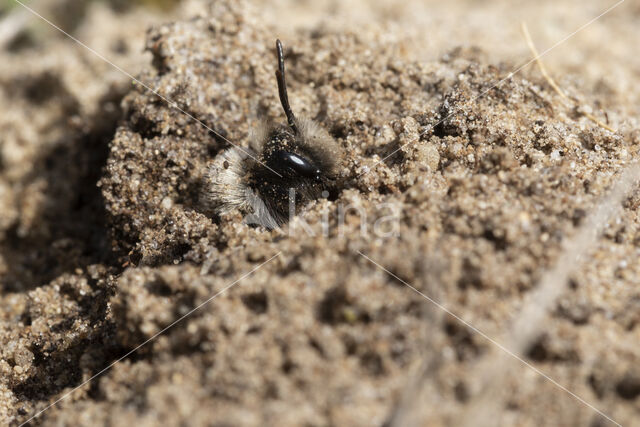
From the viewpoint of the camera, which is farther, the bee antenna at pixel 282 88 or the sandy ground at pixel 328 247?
the bee antenna at pixel 282 88

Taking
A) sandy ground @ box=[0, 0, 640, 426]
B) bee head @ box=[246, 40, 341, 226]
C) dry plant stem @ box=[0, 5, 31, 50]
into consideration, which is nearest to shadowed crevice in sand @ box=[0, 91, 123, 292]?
sandy ground @ box=[0, 0, 640, 426]

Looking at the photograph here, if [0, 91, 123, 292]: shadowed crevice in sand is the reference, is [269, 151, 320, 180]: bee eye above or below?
above

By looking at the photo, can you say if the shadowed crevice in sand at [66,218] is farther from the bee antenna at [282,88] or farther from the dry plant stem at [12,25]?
the dry plant stem at [12,25]

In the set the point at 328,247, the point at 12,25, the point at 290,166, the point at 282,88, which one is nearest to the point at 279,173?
the point at 290,166

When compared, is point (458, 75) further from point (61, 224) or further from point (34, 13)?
point (34, 13)

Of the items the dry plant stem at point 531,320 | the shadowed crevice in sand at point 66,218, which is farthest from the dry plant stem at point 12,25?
the dry plant stem at point 531,320

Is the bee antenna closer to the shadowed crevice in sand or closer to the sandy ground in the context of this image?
the sandy ground

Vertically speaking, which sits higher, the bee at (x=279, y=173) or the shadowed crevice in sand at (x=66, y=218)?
the bee at (x=279, y=173)
